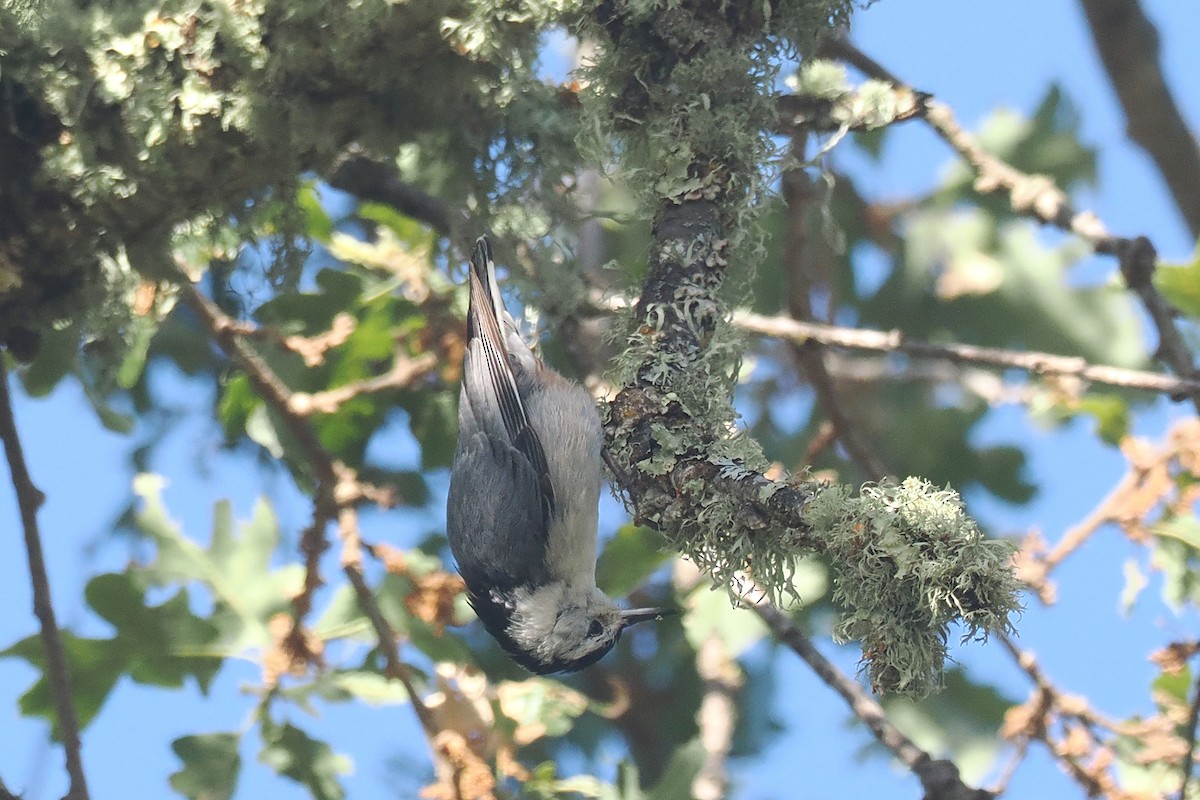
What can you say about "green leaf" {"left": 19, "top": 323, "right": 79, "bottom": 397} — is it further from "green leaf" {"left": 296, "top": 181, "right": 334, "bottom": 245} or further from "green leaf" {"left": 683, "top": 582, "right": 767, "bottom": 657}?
"green leaf" {"left": 683, "top": 582, "right": 767, "bottom": 657}

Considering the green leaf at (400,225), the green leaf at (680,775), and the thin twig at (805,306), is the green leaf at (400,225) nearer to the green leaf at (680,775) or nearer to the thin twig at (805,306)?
the thin twig at (805,306)

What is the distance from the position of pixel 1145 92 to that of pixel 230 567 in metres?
2.62

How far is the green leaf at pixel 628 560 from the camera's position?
9.11ft

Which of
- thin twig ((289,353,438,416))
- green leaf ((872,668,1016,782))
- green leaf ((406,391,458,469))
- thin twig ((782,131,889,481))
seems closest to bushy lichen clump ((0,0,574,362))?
thin twig ((289,353,438,416))

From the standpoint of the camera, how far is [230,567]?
3.15 metres

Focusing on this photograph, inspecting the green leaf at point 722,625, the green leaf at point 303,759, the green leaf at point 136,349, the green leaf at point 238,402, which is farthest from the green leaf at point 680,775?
the green leaf at point 136,349

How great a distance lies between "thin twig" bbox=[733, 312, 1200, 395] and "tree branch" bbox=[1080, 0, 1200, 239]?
0.84 m

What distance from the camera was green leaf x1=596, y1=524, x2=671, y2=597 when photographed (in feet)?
9.11

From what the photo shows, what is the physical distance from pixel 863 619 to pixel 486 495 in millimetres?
1366

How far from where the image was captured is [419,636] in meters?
2.92

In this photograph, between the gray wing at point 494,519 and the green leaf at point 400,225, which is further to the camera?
the green leaf at point 400,225

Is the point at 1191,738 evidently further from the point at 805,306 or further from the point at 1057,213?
the point at 805,306

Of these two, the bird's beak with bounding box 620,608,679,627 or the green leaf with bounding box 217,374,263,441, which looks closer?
the bird's beak with bounding box 620,608,679,627

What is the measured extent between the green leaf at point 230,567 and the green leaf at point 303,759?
0.25 m
